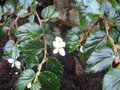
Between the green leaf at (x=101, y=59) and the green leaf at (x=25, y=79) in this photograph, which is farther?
the green leaf at (x=25, y=79)

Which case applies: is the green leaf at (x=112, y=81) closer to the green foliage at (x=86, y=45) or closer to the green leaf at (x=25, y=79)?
the green foliage at (x=86, y=45)

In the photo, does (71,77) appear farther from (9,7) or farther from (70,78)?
(9,7)

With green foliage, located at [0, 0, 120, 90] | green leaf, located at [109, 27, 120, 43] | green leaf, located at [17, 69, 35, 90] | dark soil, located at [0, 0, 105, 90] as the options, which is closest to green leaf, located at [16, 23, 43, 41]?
green foliage, located at [0, 0, 120, 90]

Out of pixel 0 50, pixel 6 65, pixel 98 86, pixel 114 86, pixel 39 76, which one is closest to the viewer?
pixel 114 86

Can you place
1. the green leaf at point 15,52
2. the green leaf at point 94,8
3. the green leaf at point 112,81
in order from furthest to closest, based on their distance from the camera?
the green leaf at point 15,52
the green leaf at point 94,8
the green leaf at point 112,81

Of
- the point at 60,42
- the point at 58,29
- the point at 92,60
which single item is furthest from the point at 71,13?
the point at 92,60

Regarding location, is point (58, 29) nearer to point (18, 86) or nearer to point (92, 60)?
point (18, 86)

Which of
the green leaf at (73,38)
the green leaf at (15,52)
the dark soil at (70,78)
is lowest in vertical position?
the dark soil at (70,78)

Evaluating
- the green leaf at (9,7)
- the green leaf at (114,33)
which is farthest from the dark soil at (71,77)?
the green leaf at (114,33)
